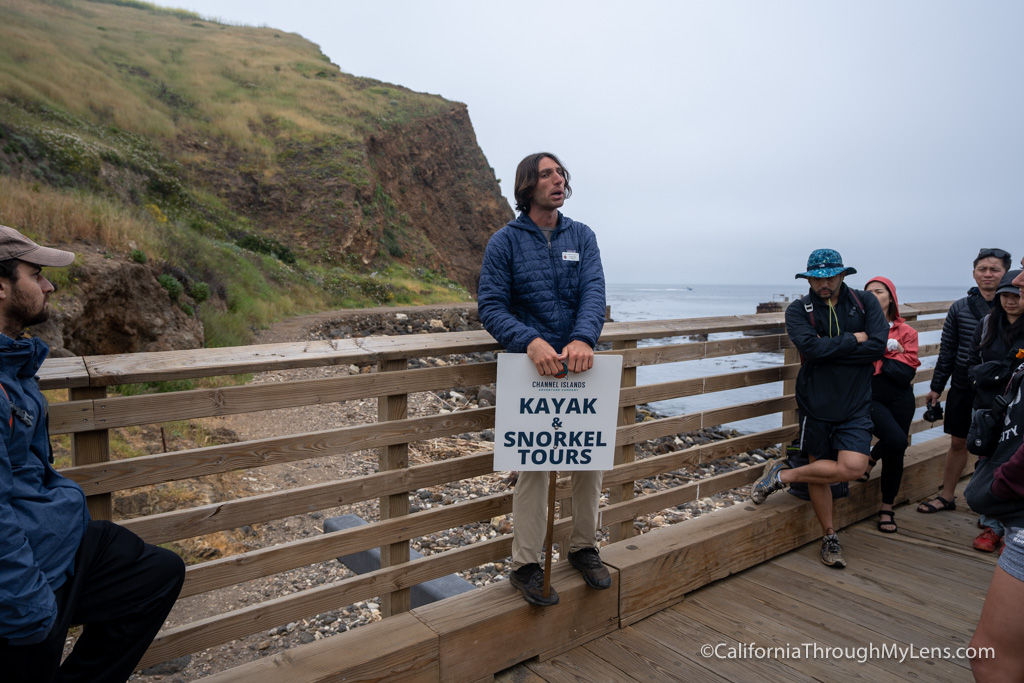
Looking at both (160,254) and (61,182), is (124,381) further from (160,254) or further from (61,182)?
(61,182)

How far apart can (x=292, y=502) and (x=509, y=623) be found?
1.08 meters

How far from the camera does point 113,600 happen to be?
75.3 inches

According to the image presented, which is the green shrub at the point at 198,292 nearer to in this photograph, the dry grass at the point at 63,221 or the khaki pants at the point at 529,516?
the dry grass at the point at 63,221

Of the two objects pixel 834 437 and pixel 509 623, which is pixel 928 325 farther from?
pixel 509 623

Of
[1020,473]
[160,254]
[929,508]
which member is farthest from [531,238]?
[160,254]

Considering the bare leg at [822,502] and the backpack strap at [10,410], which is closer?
the backpack strap at [10,410]

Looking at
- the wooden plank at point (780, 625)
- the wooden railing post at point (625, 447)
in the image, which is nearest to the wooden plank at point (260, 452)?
the wooden railing post at point (625, 447)

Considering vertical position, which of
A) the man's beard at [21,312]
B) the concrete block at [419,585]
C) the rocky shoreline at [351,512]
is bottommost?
the rocky shoreline at [351,512]

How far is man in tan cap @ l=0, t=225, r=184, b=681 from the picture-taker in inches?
61.7

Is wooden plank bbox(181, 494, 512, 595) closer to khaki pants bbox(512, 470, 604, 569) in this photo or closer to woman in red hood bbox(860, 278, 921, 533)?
khaki pants bbox(512, 470, 604, 569)

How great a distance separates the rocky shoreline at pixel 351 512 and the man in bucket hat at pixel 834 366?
1.22 meters

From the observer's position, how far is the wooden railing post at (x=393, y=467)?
9.20 feet

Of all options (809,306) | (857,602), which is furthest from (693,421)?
(857,602)

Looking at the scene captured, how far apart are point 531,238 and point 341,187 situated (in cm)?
3108
